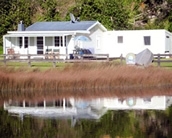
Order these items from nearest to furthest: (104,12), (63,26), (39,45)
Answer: (39,45) → (63,26) → (104,12)

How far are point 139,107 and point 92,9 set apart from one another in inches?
1342

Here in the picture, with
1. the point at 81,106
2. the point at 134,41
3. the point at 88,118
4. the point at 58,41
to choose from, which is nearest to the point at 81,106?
the point at 81,106

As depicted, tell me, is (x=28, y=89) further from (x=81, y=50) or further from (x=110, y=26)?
(x=110, y=26)

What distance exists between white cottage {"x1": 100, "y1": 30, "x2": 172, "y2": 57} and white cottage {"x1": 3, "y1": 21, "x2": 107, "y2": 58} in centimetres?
136

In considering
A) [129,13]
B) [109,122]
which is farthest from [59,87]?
[129,13]

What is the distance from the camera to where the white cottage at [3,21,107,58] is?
140 ft

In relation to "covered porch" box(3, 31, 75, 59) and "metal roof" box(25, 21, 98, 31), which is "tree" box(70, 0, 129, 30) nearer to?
"metal roof" box(25, 21, 98, 31)

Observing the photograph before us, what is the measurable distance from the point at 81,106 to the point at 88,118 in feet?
9.19

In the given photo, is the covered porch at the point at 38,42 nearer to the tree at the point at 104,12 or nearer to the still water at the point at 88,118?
the tree at the point at 104,12

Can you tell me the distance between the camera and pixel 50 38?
43.6m

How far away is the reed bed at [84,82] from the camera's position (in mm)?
25047

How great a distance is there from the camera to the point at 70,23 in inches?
1802

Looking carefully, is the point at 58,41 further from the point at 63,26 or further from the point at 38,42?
the point at 63,26

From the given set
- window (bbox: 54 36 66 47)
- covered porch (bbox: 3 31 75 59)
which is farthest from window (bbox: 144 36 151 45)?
window (bbox: 54 36 66 47)
